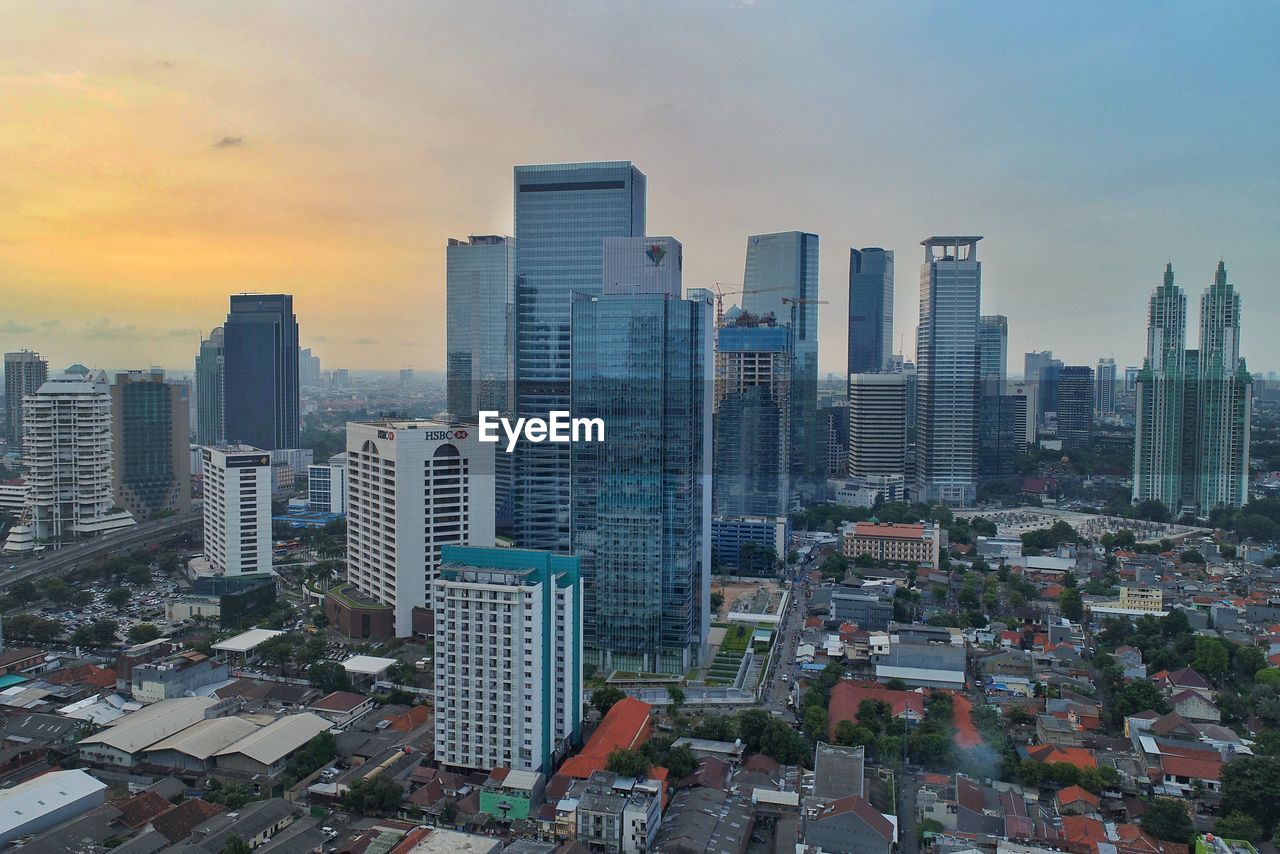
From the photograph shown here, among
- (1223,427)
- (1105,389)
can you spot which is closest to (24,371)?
(1223,427)

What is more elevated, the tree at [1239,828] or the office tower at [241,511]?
the office tower at [241,511]

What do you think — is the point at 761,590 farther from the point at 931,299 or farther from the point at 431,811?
the point at 931,299

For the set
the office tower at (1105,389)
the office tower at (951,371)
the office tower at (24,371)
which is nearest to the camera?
the office tower at (951,371)

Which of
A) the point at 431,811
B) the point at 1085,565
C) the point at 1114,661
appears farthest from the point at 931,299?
the point at 431,811

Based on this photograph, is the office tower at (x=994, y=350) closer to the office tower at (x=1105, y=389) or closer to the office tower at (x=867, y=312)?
the office tower at (x=867, y=312)

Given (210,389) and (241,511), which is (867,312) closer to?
(210,389)

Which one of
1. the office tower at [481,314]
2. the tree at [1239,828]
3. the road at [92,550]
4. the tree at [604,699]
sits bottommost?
the tree at [1239,828]

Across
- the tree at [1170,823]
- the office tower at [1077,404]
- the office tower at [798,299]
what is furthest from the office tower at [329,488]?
the office tower at [1077,404]
